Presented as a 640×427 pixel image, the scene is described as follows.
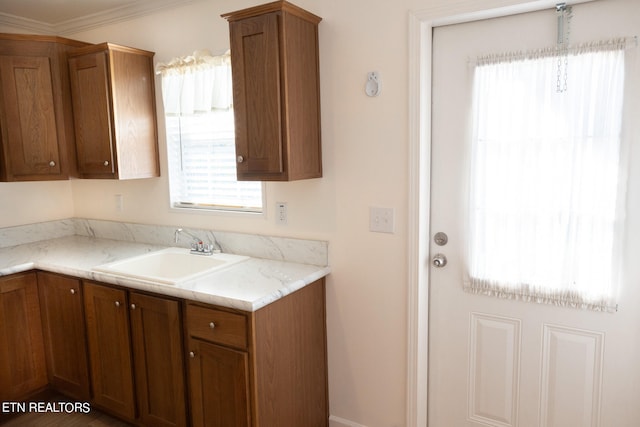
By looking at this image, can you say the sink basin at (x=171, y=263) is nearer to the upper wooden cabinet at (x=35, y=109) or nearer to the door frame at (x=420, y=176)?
the upper wooden cabinet at (x=35, y=109)

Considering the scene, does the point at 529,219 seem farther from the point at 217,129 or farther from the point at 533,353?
the point at 217,129

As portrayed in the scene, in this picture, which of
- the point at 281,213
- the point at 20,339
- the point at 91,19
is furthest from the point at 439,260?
the point at 91,19

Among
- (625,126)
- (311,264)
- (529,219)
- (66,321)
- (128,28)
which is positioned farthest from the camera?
(128,28)

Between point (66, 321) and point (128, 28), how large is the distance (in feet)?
6.20

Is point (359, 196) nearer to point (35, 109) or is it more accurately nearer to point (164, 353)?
point (164, 353)

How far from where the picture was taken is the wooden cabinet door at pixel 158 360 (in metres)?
2.18

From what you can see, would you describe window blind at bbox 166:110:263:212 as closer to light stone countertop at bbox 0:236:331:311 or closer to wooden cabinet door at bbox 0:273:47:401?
light stone countertop at bbox 0:236:331:311

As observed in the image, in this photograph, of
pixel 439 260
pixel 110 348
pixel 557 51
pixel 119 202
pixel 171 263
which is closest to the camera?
pixel 557 51

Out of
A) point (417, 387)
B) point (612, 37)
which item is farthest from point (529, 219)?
point (417, 387)

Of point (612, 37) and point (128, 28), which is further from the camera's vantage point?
point (128, 28)

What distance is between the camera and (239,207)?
8.98 ft

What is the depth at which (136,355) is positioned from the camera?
2361 millimetres

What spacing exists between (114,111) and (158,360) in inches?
58.1

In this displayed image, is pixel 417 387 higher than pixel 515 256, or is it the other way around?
pixel 515 256
